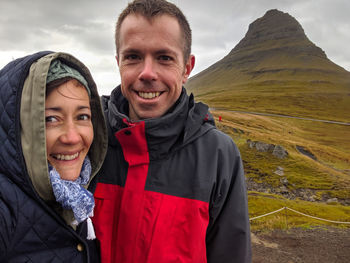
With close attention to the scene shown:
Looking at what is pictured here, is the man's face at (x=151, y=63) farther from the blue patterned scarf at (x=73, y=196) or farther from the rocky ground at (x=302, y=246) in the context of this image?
the rocky ground at (x=302, y=246)

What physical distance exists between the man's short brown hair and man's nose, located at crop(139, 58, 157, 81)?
422mm

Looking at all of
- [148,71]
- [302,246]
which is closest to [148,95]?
[148,71]

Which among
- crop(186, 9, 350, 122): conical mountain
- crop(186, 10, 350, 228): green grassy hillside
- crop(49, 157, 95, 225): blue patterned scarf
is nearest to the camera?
crop(49, 157, 95, 225): blue patterned scarf

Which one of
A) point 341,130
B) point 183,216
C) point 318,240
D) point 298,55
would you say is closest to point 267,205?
point 318,240

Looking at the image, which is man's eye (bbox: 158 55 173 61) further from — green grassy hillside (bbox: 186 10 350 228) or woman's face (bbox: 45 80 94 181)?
green grassy hillside (bbox: 186 10 350 228)

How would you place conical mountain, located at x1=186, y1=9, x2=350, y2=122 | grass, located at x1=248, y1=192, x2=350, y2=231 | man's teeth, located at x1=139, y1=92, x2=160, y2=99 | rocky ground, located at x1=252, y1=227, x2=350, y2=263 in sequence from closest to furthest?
man's teeth, located at x1=139, y1=92, x2=160, y2=99, rocky ground, located at x1=252, y1=227, x2=350, y2=263, grass, located at x1=248, y1=192, x2=350, y2=231, conical mountain, located at x1=186, y1=9, x2=350, y2=122

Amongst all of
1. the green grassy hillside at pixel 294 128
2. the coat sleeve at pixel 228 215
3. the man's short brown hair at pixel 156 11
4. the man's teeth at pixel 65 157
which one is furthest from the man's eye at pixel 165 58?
the green grassy hillside at pixel 294 128

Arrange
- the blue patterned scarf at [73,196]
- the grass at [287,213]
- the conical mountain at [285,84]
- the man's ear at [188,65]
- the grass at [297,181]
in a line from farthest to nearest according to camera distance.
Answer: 1. the conical mountain at [285,84]
2. the grass at [297,181]
3. the grass at [287,213]
4. the man's ear at [188,65]
5. the blue patterned scarf at [73,196]

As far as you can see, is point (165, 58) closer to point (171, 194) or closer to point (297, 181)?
point (171, 194)

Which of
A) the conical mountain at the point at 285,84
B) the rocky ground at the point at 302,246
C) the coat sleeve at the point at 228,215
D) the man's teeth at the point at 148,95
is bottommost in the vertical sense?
the rocky ground at the point at 302,246

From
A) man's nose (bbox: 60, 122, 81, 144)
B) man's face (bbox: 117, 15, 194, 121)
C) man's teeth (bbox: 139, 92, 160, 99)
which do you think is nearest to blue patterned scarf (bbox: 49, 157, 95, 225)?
man's nose (bbox: 60, 122, 81, 144)

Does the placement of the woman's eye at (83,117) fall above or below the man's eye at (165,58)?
below

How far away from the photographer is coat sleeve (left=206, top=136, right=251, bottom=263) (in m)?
2.55

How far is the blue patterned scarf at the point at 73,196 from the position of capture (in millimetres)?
2037
